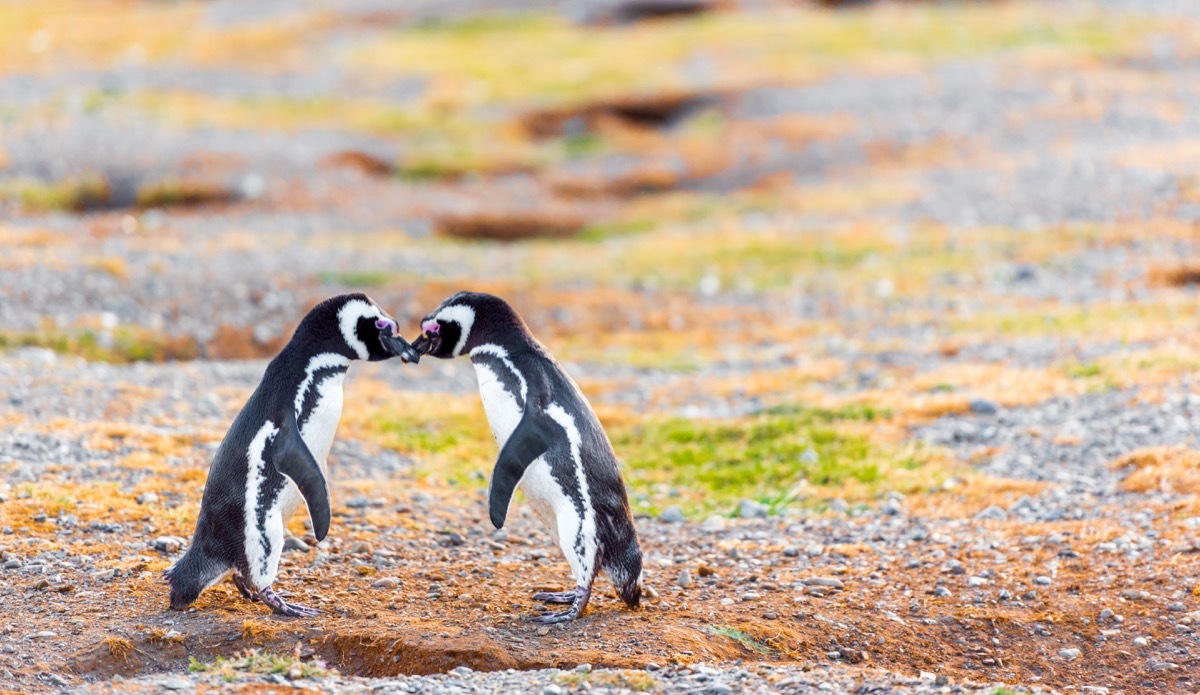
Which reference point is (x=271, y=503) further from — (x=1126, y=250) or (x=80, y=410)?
(x=1126, y=250)

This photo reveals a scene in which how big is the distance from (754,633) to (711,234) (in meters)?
12.1

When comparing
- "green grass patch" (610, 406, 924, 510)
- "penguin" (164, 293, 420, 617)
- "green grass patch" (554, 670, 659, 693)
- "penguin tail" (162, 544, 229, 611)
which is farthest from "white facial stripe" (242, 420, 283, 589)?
"green grass patch" (610, 406, 924, 510)

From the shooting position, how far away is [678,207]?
19812mm

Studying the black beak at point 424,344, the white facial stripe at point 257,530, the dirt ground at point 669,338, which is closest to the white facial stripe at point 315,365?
the white facial stripe at point 257,530

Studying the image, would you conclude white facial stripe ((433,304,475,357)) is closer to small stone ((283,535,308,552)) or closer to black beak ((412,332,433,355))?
black beak ((412,332,433,355))

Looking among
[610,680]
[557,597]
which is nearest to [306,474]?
[557,597]

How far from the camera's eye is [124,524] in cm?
765

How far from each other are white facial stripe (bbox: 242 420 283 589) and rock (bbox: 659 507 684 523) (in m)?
2.84

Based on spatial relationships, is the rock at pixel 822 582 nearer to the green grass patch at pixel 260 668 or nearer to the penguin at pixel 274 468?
the penguin at pixel 274 468

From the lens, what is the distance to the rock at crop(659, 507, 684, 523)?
8570 mm

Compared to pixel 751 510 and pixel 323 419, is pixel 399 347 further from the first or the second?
pixel 751 510

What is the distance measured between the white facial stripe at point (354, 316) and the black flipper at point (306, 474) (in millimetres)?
619

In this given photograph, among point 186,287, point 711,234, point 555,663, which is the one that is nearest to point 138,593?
point 555,663

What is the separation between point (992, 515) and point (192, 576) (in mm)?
4820
